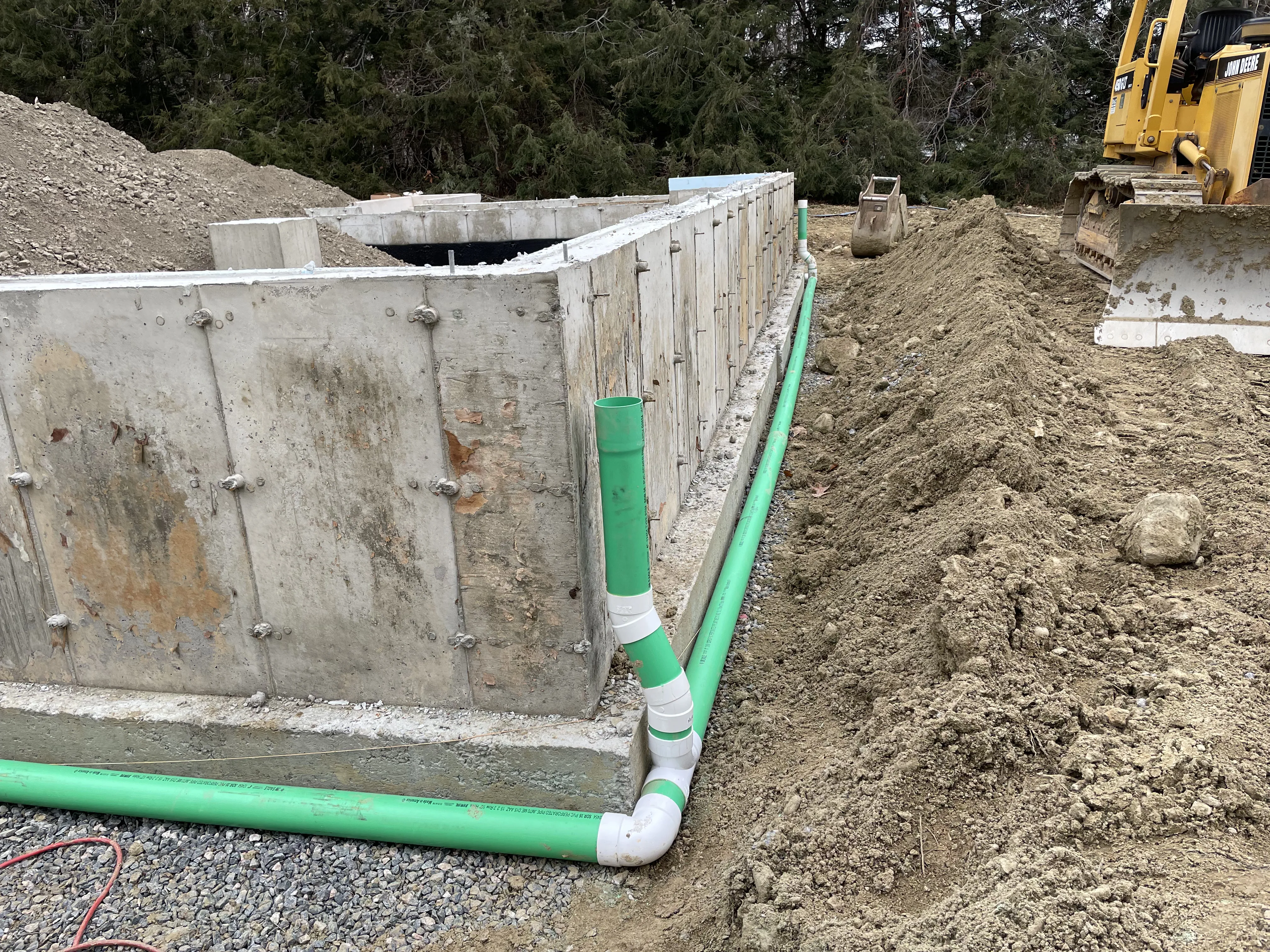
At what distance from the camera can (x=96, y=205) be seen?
774cm

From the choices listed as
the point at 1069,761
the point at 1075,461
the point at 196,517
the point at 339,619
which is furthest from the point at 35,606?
the point at 1075,461

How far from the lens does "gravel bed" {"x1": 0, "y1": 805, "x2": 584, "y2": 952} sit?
9.08 ft

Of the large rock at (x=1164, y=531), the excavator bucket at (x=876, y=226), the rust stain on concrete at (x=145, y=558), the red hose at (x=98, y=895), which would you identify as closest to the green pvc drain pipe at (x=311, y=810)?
the red hose at (x=98, y=895)

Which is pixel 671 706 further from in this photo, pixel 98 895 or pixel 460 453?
pixel 98 895

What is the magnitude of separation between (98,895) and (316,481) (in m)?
1.46

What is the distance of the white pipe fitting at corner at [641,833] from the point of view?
9.52ft

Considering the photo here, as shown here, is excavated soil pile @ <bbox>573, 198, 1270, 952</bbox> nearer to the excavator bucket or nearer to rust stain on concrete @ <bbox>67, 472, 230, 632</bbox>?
rust stain on concrete @ <bbox>67, 472, 230, 632</bbox>

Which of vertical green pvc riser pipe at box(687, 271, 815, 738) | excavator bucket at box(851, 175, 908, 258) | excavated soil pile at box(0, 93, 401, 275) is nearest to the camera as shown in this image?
vertical green pvc riser pipe at box(687, 271, 815, 738)

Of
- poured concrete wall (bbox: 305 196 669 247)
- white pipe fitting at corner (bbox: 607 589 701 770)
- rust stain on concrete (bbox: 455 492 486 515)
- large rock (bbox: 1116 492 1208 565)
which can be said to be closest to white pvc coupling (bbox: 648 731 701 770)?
white pipe fitting at corner (bbox: 607 589 701 770)

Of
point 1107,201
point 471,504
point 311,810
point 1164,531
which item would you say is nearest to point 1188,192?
point 1107,201

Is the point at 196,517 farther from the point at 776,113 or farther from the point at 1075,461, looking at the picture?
the point at 776,113

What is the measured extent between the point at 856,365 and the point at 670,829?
5964 millimetres

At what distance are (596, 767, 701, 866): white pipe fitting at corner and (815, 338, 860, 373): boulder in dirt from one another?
19.4ft

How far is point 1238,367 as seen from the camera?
258 inches
